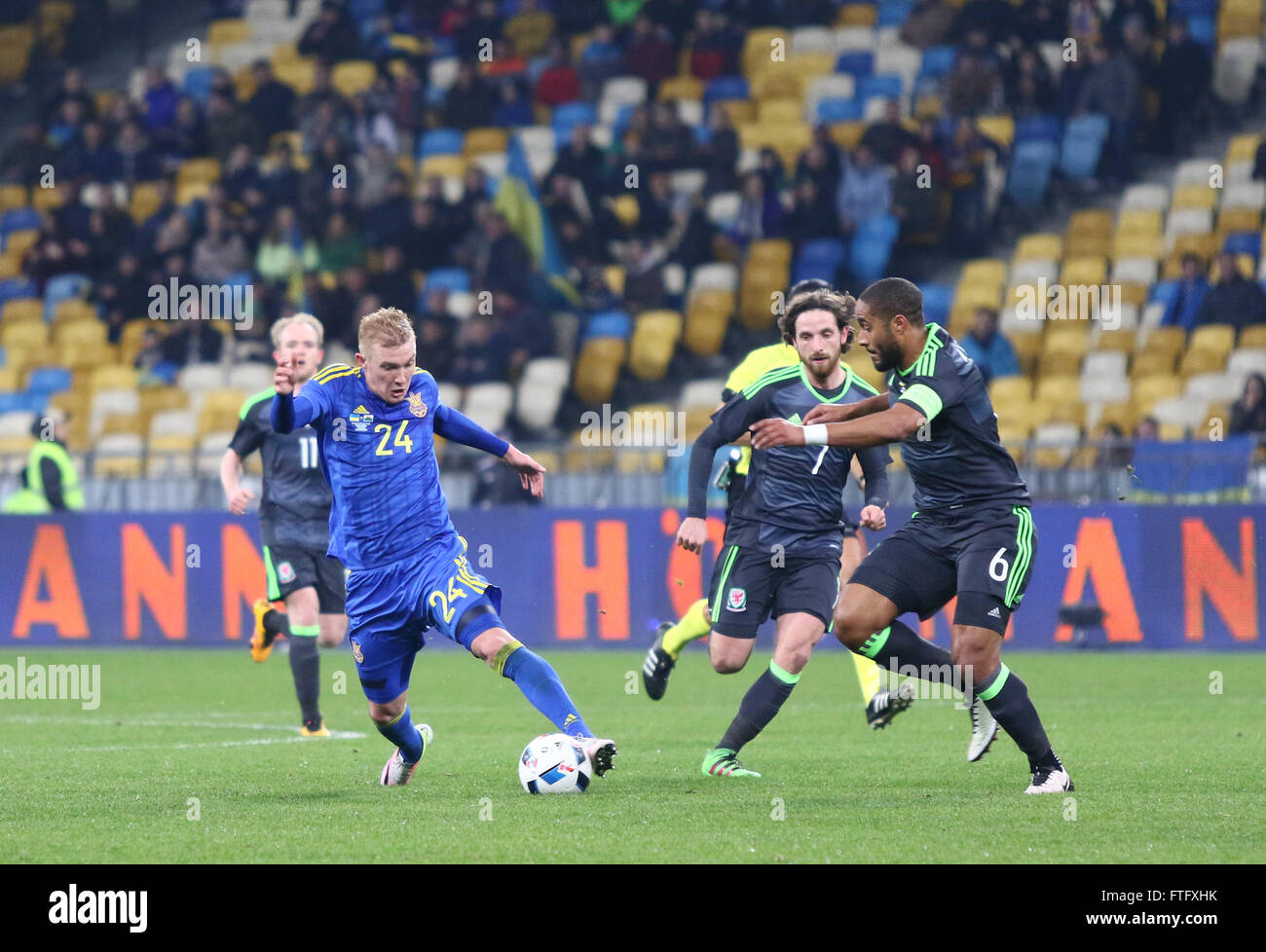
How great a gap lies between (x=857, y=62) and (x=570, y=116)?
359 centimetres

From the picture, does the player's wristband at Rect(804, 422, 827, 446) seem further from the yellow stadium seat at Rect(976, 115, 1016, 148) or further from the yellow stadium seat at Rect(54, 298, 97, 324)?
the yellow stadium seat at Rect(54, 298, 97, 324)

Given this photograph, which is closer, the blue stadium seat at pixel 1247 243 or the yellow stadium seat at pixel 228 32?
the blue stadium seat at pixel 1247 243

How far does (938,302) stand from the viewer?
2002 cm

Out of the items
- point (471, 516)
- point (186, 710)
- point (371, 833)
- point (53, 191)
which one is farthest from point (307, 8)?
point (371, 833)

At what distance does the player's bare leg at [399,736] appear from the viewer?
317 inches

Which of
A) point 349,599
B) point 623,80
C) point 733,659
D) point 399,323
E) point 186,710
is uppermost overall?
point 623,80

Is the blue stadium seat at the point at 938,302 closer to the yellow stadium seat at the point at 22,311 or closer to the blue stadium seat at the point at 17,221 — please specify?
the yellow stadium seat at the point at 22,311

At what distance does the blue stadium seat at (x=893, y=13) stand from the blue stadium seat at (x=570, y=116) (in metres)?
3.63

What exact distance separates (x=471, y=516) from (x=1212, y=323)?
7092 millimetres

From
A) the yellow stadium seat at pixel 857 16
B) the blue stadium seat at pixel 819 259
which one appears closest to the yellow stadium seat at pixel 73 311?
the blue stadium seat at pixel 819 259

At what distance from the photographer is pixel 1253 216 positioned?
62.9 feet

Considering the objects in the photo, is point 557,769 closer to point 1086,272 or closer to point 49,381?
point 1086,272

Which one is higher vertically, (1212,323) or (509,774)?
(1212,323)

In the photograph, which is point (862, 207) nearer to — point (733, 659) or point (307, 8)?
point (307, 8)
